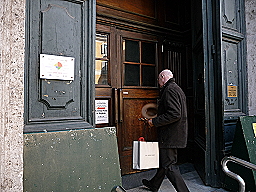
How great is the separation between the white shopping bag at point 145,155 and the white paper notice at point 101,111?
115cm

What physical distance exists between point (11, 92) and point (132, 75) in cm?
287

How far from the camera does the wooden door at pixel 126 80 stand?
159 inches

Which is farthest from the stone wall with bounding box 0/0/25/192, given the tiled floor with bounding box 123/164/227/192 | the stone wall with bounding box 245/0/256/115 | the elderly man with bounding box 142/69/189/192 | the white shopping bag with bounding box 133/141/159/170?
the stone wall with bounding box 245/0/256/115

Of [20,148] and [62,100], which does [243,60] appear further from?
[20,148]

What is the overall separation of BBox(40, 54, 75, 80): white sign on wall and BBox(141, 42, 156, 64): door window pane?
7.29ft

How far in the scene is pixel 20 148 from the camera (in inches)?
65.7

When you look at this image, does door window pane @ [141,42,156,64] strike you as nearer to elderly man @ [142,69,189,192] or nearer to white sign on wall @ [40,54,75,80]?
elderly man @ [142,69,189,192]

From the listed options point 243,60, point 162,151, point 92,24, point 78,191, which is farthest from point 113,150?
point 243,60

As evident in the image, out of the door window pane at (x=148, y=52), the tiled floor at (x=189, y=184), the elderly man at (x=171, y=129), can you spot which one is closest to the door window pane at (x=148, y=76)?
the door window pane at (x=148, y=52)

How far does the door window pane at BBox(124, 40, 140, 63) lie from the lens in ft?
14.1

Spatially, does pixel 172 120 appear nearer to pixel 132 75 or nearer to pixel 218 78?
pixel 218 78

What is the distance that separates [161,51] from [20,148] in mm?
3558

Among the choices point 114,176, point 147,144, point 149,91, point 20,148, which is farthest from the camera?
point 149,91

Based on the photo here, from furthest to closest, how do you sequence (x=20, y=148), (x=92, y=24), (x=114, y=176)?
1. (x=92, y=24)
2. (x=114, y=176)
3. (x=20, y=148)
